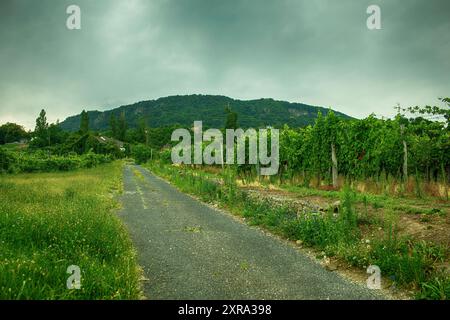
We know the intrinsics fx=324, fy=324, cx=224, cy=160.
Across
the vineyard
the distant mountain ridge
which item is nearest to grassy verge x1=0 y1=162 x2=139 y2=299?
the vineyard

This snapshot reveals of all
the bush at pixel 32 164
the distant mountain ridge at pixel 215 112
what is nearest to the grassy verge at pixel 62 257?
the bush at pixel 32 164

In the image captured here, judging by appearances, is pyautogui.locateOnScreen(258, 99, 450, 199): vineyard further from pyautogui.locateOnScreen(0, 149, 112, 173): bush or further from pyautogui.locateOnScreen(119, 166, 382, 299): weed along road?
pyautogui.locateOnScreen(0, 149, 112, 173): bush

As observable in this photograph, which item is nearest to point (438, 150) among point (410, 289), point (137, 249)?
point (410, 289)

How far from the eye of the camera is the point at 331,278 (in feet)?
19.5

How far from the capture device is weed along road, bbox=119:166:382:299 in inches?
205

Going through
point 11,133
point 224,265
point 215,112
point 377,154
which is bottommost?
point 224,265

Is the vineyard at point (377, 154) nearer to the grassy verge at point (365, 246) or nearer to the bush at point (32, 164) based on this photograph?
the grassy verge at point (365, 246)

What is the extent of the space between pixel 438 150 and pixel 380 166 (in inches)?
118

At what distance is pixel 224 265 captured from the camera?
6520 mm

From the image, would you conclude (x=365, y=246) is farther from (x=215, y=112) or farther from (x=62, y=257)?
(x=215, y=112)

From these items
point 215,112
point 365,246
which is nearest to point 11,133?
point 215,112

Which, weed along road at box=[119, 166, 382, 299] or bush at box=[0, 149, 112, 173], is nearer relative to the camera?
weed along road at box=[119, 166, 382, 299]
